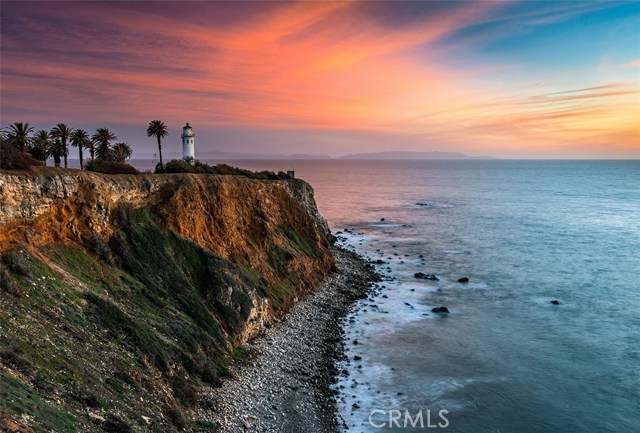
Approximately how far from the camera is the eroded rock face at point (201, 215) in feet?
100

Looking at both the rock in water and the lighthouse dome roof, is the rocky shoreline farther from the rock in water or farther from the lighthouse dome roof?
the lighthouse dome roof

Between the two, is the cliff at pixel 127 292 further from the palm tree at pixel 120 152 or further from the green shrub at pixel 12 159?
the palm tree at pixel 120 152

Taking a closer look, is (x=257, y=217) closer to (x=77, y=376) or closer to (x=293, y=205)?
(x=293, y=205)

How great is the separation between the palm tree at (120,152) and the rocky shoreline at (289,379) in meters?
40.3

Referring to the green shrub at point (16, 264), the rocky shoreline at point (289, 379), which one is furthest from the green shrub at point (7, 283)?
the rocky shoreline at point (289, 379)

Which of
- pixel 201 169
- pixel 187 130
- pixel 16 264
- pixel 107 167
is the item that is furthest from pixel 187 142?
pixel 16 264

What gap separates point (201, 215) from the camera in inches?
1813

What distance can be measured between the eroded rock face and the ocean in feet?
32.7


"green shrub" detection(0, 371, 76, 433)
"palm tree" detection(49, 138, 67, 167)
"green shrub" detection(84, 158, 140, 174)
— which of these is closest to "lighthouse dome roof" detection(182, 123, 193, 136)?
"palm tree" detection(49, 138, 67, 167)

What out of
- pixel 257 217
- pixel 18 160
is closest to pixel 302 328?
pixel 257 217

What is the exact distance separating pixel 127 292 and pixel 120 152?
146ft

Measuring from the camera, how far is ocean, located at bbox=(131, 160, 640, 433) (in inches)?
1242

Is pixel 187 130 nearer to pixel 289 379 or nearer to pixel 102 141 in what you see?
pixel 102 141

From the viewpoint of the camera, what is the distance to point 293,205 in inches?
2440
